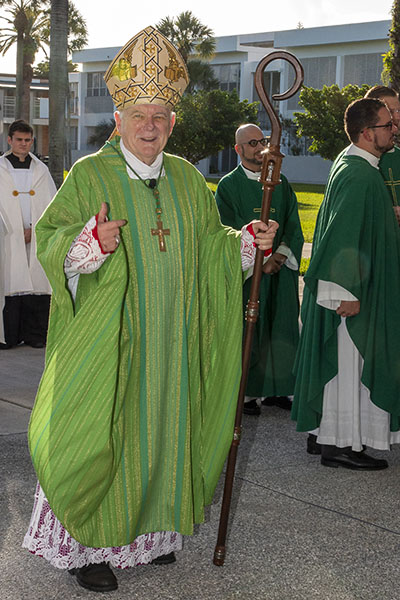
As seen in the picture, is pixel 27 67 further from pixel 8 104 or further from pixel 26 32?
pixel 8 104

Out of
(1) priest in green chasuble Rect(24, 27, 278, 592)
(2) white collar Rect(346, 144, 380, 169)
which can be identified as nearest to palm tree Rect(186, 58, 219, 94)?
(2) white collar Rect(346, 144, 380, 169)

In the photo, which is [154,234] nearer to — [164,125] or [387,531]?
[164,125]

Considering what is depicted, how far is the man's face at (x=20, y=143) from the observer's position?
924 cm

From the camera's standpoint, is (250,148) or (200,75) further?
(200,75)

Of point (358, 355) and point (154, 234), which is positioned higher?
point (154, 234)

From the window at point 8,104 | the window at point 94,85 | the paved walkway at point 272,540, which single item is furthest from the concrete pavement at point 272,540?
the window at point 8,104

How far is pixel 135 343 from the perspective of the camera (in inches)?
158

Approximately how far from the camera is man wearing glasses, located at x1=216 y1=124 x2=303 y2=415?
713 cm

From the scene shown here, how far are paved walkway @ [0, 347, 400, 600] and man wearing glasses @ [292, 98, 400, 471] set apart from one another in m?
0.25

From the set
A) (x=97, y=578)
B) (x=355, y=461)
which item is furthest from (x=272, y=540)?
(x=355, y=461)

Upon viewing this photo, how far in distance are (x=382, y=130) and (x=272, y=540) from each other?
261 cm

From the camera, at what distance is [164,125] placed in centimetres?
409

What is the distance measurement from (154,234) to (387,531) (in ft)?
6.24

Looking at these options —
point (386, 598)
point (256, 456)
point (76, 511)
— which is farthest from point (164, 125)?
point (256, 456)
